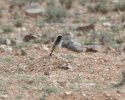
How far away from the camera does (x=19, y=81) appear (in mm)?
9156

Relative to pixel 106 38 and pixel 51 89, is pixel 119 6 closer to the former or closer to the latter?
pixel 106 38

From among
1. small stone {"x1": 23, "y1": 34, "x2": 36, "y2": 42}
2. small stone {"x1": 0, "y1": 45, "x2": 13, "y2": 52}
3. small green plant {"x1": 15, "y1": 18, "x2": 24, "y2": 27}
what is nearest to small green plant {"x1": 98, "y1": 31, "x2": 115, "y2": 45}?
small stone {"x1": 23, "y1": 34, "x2": 36, "y2": 42}

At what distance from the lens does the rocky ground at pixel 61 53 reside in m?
8.69

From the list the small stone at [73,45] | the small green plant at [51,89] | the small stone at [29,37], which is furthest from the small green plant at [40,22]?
the small green plant at [51,89]

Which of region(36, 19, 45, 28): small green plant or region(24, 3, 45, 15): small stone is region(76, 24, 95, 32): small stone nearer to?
region(36, 19, 45, 28): small green plant

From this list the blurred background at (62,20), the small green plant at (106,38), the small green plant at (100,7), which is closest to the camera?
the small green plant at (106,38)

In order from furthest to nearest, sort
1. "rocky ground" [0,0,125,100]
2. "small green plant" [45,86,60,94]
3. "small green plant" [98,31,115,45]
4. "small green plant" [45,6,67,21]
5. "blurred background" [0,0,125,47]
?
"small green plant" [45,6,67,21] < "blurred background" [0,0,125,47] < "small green plant" [98,31,115,45] < "rocky ground" [0,0,125,100] < "small green plant" [45,86,60,94]

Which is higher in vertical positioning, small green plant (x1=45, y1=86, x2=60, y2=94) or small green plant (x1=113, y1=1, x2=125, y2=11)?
small green plant (x1=45, y1=86, x2=60, y2=94)

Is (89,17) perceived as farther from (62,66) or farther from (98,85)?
(98,85)

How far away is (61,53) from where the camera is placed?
11398mm

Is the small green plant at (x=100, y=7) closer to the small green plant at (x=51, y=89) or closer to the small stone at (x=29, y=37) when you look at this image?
the small stone at (x=29, y=37)

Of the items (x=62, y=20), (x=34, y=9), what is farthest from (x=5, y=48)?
(x=34, y=9)

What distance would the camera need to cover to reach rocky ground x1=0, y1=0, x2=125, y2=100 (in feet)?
28.5

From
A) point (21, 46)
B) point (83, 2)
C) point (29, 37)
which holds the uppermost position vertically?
point (21, 46)
